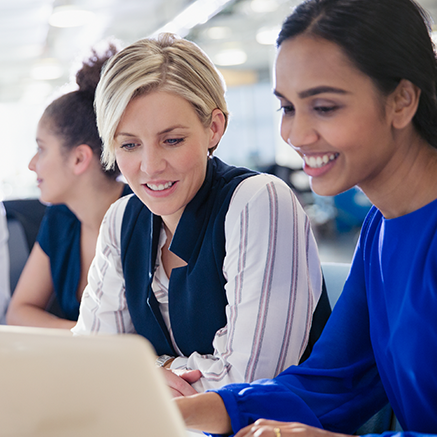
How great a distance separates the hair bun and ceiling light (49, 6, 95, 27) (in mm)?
5038

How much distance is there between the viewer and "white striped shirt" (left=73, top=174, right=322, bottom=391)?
1.20 m

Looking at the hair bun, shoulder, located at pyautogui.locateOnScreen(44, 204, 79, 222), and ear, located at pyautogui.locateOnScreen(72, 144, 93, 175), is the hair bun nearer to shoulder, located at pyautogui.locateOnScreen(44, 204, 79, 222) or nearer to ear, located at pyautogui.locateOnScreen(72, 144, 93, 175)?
ear, located at pyautogui.locateOnScreen(72, 144, 93, 175)

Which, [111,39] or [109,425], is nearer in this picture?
[109,425]

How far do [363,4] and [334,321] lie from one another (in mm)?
589

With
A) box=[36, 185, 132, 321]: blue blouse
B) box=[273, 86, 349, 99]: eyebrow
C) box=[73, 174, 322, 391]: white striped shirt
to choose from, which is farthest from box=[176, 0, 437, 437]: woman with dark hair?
box=[36, 185, 132, 321]: blue blouse

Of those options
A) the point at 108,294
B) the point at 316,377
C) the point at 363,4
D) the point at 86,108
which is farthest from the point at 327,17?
the point at 86,108

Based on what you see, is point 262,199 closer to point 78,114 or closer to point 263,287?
point 263,287

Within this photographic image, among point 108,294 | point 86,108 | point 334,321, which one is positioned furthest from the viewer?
point 86,108

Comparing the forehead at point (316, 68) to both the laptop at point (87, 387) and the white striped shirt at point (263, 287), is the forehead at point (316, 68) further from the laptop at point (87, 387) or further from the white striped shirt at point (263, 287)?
the laptop at point (87, 387)

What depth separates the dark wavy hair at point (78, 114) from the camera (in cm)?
198

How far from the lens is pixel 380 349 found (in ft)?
3.20

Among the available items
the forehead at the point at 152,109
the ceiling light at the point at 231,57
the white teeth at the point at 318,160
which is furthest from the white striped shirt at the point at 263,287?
the ceiling light at the point at 231,57

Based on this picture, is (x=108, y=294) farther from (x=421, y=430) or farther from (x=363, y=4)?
(x=363, y=4)

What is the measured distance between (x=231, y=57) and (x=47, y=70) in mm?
3406
